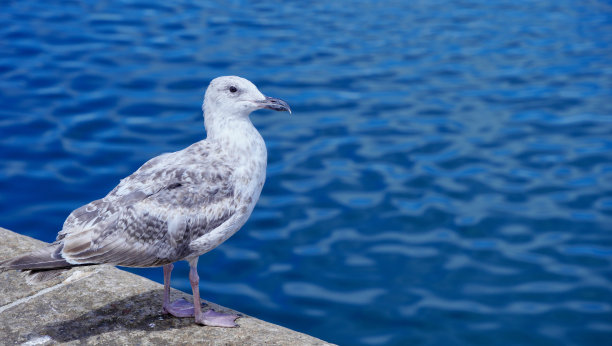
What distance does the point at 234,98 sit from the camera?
16.9 ft

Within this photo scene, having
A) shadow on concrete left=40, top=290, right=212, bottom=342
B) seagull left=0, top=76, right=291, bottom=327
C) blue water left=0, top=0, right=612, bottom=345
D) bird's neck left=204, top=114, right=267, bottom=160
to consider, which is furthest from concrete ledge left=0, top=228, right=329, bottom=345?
blue water left=0, top=0, right=612, bottom=345

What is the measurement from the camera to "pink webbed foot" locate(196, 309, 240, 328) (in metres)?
5.13

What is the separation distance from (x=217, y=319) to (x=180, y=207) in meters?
0.85

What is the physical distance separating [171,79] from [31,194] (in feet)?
12.2

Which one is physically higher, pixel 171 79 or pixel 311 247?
pixel 171 79

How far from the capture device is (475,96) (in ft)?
38.7

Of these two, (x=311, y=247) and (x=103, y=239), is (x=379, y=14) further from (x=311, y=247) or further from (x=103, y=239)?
(x=103, y=239)

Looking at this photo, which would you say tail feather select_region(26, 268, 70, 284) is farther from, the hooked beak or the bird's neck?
the hooked beak

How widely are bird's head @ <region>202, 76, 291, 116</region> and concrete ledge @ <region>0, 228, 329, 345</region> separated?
142cm

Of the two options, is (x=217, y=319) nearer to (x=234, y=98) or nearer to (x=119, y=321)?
(x=119, y=321)

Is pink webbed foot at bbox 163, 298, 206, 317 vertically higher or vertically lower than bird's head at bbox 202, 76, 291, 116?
lower

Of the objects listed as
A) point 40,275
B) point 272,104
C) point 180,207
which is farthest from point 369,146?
point 40,275

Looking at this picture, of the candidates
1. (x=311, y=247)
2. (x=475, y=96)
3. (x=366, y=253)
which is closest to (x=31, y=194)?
(x=311, y=247)

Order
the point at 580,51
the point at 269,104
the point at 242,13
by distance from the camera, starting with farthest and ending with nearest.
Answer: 1. the point at 242,13
2. the point at 580,51
3. the point at 269,104
